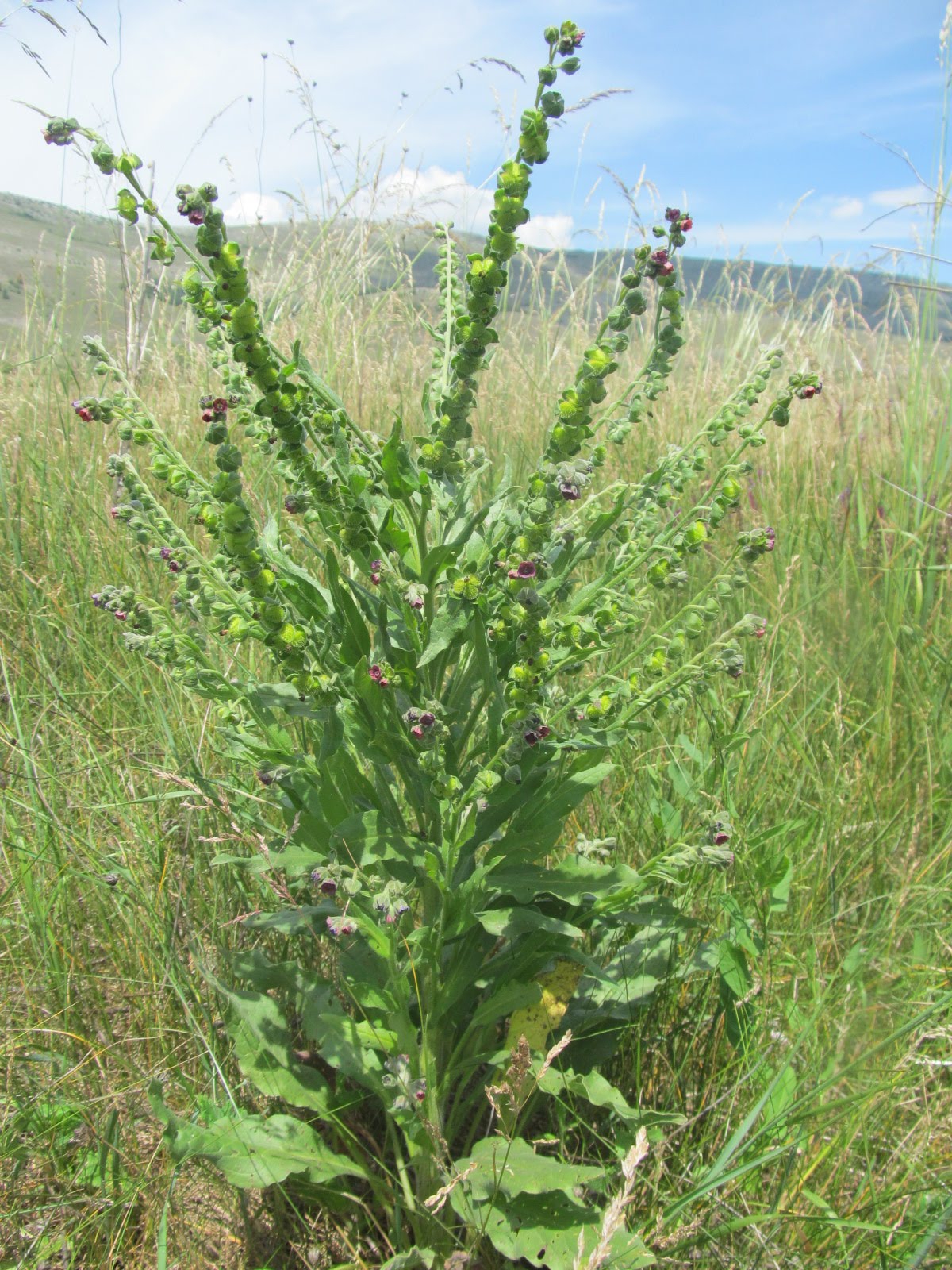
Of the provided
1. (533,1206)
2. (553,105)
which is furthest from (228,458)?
(533,1206)

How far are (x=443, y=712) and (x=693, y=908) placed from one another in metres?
1.01

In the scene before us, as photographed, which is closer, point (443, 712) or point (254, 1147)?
point (443, 712)

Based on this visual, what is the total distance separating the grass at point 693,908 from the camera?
1469 millimetres

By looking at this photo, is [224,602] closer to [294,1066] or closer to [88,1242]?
[294,1066]

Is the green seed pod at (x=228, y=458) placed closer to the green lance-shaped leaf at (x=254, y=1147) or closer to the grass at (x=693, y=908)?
the grass at (x=693, y=908)

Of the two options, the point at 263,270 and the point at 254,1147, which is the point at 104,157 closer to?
the point at 254,1147

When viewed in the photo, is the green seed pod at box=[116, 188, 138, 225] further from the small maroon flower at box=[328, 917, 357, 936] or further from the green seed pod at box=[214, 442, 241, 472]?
the small maroon flower at box=[328, 917, 357, 936]

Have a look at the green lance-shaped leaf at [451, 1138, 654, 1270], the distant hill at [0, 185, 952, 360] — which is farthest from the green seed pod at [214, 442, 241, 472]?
the distant hill at [0, 185, 952, 360]

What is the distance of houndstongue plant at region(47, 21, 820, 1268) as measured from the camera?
1.23m

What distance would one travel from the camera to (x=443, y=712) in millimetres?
1281

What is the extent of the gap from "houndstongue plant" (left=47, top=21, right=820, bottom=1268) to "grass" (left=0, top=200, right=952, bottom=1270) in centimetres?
14

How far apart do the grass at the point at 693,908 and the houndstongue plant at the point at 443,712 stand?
0.45ft

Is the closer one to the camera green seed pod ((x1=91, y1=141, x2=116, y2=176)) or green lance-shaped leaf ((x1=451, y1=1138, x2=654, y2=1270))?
green seed pod ((x1=91, y1=141, x2=116, y2=176))

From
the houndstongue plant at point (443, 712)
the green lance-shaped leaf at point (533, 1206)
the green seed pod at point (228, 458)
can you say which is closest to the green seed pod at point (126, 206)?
the houndstongue plant at point (443, 712)
